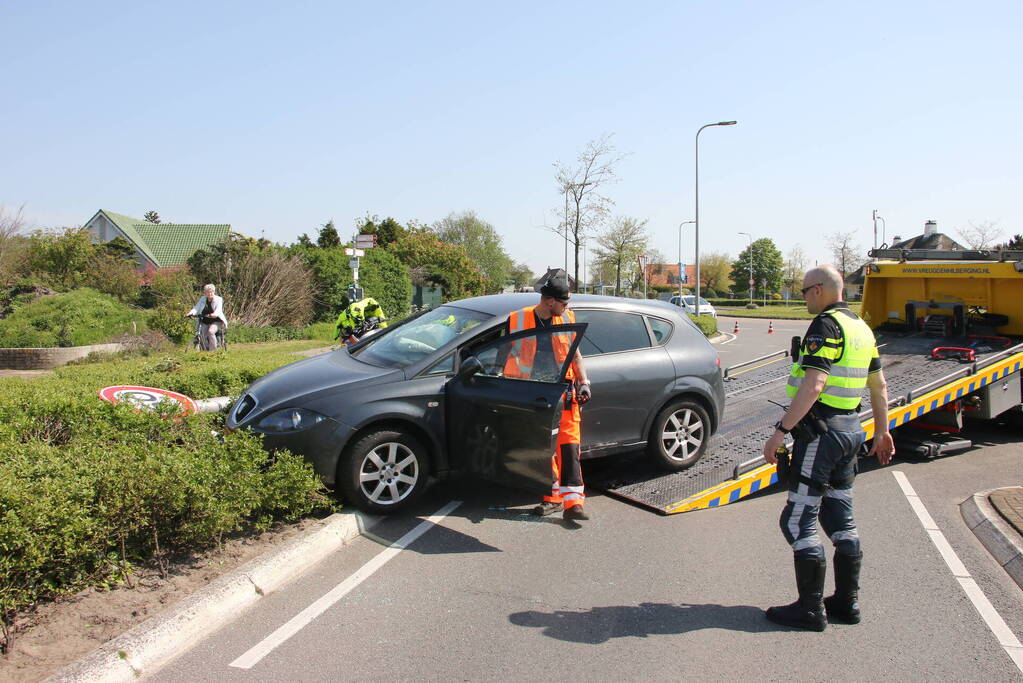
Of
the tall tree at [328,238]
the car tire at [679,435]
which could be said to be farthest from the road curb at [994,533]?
the tall tree at [328,238]

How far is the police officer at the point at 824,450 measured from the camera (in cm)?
407

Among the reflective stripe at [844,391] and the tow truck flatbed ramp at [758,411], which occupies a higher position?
the reflective stripe at [844,391]

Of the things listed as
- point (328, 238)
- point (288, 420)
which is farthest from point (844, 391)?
point (328, 238)

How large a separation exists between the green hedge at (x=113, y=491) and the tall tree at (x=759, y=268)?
84460 mm

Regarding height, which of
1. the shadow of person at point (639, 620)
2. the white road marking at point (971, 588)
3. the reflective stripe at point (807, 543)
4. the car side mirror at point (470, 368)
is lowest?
the white road marking at point (971, 588)

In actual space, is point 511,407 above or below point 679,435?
above

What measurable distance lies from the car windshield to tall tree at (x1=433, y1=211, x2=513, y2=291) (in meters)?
63.6

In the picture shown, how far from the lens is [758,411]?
27.0 ft

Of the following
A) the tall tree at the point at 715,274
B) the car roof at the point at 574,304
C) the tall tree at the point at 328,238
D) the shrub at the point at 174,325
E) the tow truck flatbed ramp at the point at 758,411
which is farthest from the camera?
the tall tree at the point at 715,274

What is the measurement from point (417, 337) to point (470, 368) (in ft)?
3.68

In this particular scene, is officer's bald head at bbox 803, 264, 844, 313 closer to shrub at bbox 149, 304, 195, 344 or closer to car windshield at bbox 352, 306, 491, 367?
car windshield at bbox 352, 306, 491, 367

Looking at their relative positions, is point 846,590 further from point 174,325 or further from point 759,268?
point 759,268

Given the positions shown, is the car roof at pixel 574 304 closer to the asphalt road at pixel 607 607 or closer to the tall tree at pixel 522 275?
the asphalt road at pixel 607 607

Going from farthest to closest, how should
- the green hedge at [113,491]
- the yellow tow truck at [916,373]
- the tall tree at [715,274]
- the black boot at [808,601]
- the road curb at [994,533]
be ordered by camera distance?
the tall tree at [715,274] → the yellow tow truck at [916,373] → the road curb at [994,533] → the black boot at [808,601] → the green hedge at [113,491]
